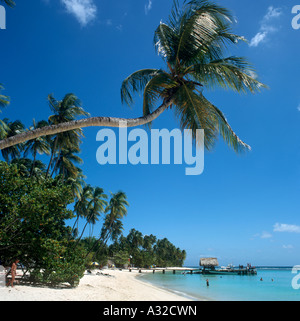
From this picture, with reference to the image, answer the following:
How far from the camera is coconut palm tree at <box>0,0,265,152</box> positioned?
669cm

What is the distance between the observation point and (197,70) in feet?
22.6

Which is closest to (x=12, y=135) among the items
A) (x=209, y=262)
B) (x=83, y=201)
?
(x=83, y=201)

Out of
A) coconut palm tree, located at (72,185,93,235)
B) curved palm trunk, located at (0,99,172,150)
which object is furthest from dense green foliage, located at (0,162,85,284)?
coconut palm tree, located at (72,185,93,235)

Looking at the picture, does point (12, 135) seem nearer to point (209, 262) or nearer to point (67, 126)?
point (67, 126)

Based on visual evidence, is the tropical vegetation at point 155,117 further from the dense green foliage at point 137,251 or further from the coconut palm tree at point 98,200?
the dense green foliage at point 137,251

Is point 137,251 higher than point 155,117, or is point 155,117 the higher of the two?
point 155,117

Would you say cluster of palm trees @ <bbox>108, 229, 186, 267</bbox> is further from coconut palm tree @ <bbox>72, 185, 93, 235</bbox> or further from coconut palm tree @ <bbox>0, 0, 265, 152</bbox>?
coconut palm tree @ <bbox>0, 0, 265, 152</bbox>

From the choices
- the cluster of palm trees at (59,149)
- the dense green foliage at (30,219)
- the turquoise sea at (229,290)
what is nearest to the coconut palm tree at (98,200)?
the cluster of palm trees at (59,149)

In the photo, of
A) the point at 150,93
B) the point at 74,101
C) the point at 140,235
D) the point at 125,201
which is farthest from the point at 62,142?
the point at 140,235

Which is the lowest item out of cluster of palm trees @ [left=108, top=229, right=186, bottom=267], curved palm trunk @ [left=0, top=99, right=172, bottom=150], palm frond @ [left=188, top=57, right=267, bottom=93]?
cluster of palm trees @ [left=108, top=229, right=186, bottom=267]

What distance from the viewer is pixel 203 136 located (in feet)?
23.4

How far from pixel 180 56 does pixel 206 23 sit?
1033mm

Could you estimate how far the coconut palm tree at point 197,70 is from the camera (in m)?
6.69

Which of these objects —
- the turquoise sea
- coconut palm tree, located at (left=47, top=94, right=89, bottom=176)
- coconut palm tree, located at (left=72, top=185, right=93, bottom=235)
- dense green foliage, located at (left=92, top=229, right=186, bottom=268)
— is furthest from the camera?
dense green foliage, located at (left=92, top=229, right=186, bottom=268)
